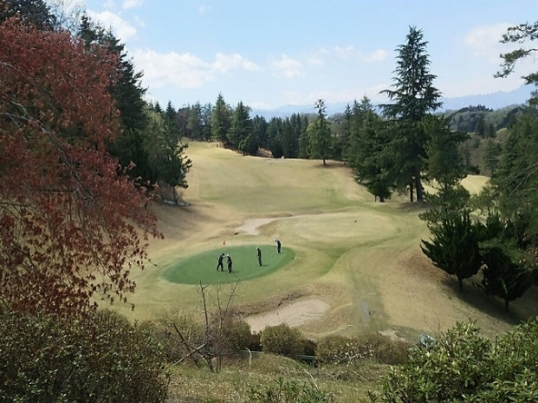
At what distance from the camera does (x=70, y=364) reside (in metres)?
4.45

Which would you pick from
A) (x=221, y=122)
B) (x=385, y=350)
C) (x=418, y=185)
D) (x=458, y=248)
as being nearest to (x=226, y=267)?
(x=458, y=248)

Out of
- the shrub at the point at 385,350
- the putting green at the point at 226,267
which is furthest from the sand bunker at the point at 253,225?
the shrub at the point at 385,350

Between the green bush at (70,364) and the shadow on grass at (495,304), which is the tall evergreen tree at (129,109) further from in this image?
the green bush at (70,364)

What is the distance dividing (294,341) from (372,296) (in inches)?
235

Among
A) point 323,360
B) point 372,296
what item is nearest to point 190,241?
point 372,296

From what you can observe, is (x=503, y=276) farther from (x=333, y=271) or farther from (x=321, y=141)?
(x=321, y=141)

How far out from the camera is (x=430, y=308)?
17484 millimetres

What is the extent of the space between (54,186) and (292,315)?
1250cm

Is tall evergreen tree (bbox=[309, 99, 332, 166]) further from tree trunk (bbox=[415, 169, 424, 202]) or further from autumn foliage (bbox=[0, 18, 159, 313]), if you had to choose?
autumn foliage (bbox=[0, 18, 159, 313])

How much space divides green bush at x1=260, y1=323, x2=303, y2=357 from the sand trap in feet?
7.84

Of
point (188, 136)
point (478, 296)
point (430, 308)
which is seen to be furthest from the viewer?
point (188, 136)

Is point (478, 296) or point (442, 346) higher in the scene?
point (442, 346)

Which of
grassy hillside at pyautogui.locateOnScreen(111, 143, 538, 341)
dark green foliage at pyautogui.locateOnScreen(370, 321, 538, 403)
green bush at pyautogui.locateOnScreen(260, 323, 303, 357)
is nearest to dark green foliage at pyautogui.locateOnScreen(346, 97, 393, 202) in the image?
grassy hillside at pyautogui.locateOnScreen(111, 143, 538, 341)

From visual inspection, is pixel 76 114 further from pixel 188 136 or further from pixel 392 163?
pixel 188 136
